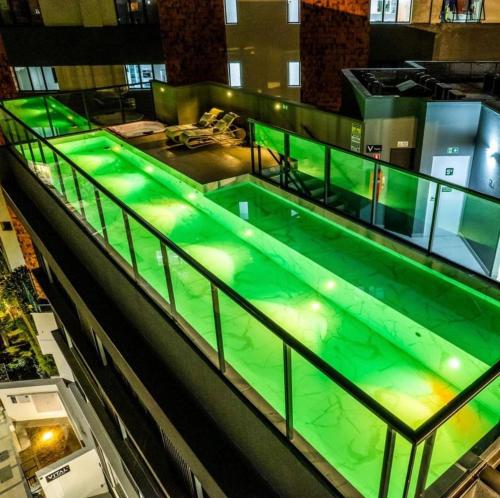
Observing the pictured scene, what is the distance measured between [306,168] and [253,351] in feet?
12.9

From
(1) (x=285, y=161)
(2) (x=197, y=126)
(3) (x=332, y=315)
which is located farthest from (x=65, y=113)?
(3) (x=332, y=315)

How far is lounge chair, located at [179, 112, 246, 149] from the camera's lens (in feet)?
32.2

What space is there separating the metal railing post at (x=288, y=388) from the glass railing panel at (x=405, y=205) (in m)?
2.95

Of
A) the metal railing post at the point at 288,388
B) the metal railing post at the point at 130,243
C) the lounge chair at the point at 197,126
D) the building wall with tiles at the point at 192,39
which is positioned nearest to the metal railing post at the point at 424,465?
the metal railing post at the point at 288,388

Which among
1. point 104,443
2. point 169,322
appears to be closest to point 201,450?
point 169,322

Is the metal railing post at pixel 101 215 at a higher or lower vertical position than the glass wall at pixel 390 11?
lower

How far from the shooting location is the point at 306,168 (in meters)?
6.77

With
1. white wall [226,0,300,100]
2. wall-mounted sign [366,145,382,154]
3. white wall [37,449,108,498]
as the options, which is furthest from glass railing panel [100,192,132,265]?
white wall [226,0,300,100]

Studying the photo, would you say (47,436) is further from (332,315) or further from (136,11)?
(136,11)

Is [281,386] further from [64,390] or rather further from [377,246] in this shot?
[64,390]

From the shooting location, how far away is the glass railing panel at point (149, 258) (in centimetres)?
435

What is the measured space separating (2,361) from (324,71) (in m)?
16.3

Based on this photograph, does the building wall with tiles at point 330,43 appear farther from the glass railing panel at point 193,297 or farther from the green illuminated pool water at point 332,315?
the glass railing panel at point 193,297

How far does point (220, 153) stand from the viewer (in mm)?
9305
